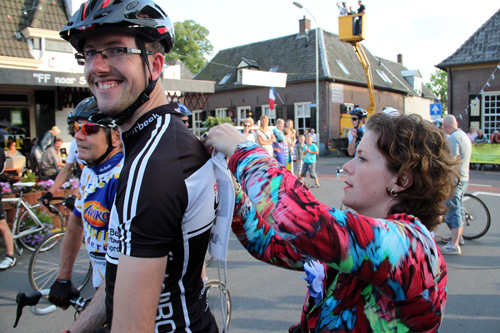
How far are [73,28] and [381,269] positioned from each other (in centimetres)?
136

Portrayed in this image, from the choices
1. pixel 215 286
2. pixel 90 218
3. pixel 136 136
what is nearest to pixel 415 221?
pixel 136 136

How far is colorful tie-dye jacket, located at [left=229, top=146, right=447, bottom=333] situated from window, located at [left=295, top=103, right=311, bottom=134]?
27.8 metres

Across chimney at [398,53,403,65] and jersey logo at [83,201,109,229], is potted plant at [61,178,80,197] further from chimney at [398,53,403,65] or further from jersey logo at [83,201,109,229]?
chimney at [398,53,403,65]

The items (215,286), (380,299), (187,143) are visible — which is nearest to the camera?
(380,299)

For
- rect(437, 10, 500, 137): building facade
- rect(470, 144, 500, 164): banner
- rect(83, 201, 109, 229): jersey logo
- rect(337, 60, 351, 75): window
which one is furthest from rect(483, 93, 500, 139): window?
rect(83, 201, 109, 229): jersey logo

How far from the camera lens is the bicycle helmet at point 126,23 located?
1.33 m

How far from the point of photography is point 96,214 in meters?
2.16

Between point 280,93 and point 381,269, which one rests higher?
point 280,93

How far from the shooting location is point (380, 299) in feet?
3.84

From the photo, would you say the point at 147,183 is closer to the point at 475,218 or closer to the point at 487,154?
the point at 475,218

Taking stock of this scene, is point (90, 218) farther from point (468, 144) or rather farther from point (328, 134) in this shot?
point (328, 134)

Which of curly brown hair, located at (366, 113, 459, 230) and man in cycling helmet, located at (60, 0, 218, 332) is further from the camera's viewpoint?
curly brown hair, located at (366, 113, 459, 230)

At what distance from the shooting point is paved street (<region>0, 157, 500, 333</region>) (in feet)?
11.7

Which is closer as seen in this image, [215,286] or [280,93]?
[215,286]
